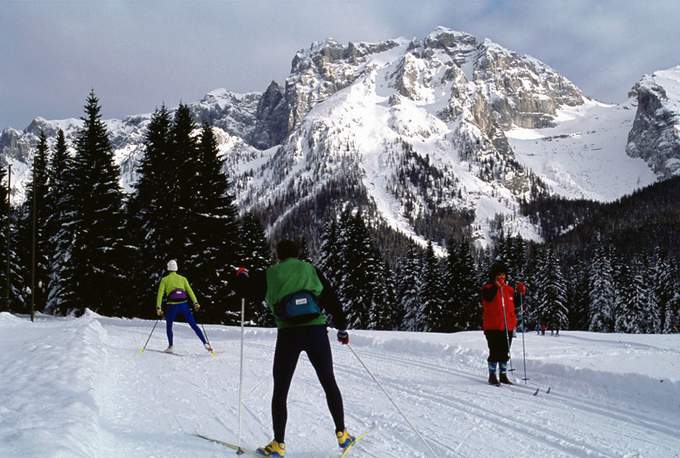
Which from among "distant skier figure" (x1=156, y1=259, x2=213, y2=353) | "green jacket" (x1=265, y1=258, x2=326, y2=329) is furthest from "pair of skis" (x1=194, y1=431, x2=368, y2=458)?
"distant skier figure" (x1=156, y1=259, x2=213, y2=353)

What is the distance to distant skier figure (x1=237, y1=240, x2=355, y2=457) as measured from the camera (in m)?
4.88

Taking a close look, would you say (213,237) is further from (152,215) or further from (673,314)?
(673,314)

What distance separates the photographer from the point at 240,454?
5043 millimetres

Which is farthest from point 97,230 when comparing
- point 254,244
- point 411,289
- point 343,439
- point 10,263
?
point 411,289

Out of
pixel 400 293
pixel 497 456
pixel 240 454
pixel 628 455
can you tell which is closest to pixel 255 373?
pixel 240 454

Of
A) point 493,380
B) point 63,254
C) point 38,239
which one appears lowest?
point 493,380

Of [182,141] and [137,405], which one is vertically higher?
[182,141]

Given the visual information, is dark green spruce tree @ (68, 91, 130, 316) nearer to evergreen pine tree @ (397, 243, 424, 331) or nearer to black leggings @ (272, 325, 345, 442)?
black leggings @ (272, 325, 345, 442)

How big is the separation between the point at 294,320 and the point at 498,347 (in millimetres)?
5448

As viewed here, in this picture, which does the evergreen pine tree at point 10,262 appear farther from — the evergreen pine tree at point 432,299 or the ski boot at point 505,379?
the evergreen pine tree at point 432,299

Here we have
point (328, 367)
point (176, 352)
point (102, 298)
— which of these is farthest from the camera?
point (102, 298)

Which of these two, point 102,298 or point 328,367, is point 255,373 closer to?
point 328,367

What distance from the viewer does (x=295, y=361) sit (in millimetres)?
5000

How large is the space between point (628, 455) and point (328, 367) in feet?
11.1
